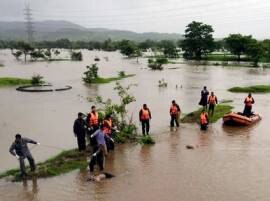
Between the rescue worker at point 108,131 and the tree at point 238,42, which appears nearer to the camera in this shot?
the rescue worker at point 108,131

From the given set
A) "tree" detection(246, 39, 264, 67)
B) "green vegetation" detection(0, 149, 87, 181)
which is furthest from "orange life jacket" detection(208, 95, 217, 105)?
"tree" detection(246, 39, 264, 67)

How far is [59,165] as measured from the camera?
14.8 meters

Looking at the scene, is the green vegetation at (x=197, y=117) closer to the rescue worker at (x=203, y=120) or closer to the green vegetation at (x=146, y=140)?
the rescue worker at (x=203, y=120)

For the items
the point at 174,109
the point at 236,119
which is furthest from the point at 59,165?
the point at 236,119

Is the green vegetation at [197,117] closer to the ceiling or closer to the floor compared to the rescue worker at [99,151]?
closer to the floor

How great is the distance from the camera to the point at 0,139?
1975 centimetres

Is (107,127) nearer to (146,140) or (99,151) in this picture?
(146,140)

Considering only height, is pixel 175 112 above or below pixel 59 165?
above

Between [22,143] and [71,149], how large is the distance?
155 inches

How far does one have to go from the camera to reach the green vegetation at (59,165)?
13.8 m

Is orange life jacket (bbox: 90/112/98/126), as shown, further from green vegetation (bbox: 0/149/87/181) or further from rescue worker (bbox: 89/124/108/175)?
rescue worker (bbox: 89/124/108/175)

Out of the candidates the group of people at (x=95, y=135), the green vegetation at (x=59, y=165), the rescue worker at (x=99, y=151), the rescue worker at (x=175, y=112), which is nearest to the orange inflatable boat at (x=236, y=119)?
the group of people at (x=95, y=135)

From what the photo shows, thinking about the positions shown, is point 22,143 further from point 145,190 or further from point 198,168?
point 198,168

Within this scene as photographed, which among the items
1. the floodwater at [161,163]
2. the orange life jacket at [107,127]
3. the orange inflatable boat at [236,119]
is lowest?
the floodwater at [161,163]
